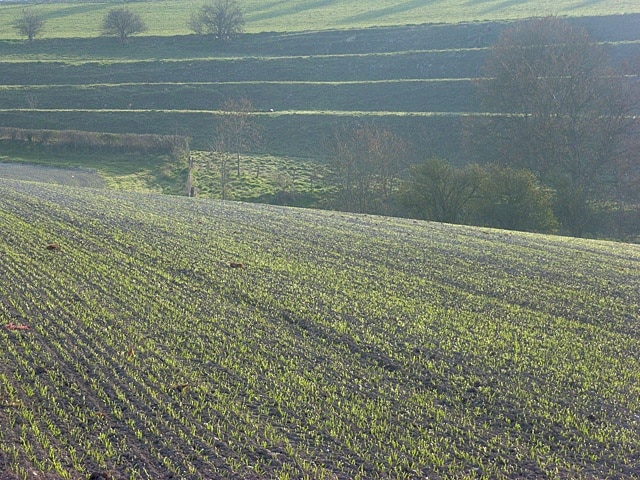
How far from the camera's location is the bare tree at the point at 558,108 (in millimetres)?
40844

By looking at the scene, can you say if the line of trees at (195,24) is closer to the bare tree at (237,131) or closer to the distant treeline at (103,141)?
the bare tree at (237,131)

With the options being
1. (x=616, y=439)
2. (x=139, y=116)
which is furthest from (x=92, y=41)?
(x=616, y=439)

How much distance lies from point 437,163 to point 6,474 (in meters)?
30.4

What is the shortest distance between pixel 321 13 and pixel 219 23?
63.5 feet

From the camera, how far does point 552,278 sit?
13.7 m

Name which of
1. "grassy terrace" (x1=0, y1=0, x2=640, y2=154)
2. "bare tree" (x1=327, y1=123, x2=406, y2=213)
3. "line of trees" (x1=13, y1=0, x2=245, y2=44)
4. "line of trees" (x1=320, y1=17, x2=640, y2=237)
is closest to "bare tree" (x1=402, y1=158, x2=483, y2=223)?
"line of trees" (x1=320, y1=17, x2=640, y2=237)

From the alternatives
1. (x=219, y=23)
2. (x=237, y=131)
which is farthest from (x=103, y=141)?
(x=219, y=23)

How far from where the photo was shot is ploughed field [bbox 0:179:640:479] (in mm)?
5707

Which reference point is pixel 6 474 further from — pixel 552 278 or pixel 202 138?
pixel 202 138

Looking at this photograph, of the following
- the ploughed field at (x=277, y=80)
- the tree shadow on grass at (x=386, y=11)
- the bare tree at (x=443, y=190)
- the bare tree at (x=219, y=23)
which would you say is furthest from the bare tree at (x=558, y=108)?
the bare tree at (x=219, y=23)

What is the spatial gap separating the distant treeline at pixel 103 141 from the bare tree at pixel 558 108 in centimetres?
2392

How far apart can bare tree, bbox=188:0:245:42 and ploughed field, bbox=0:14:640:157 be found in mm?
2044

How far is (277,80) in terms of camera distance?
7650 centimetres

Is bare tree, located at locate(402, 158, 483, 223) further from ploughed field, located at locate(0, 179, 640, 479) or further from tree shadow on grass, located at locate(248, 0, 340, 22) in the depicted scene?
tree shadow on grass, located at locate(248, 0, 340, 22)
